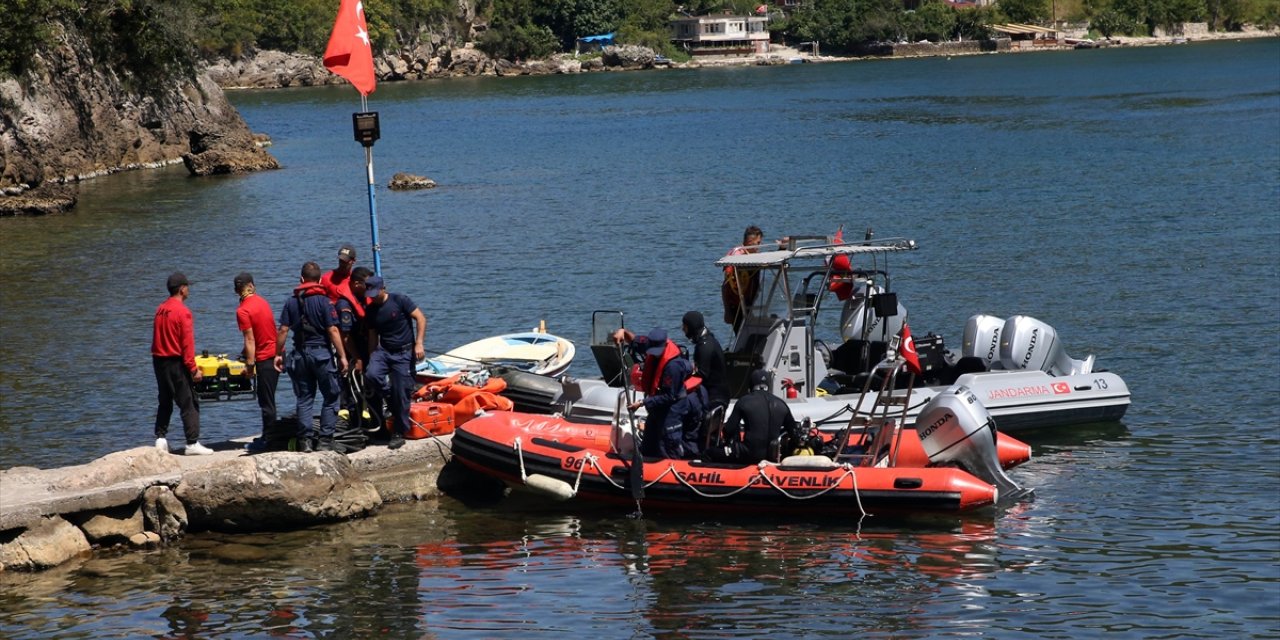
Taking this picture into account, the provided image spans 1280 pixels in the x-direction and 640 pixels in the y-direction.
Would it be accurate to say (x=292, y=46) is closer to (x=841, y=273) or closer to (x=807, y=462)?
(x=841, y=273)

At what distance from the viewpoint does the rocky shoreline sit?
40.9 feet

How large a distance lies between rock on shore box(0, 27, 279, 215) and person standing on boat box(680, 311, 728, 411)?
95.2 feet

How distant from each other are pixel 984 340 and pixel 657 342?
5.83 m

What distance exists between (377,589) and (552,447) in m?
2.58

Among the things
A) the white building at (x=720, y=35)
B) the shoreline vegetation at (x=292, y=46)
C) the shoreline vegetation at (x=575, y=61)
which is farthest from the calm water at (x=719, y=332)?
the white building at (x=720, y=35)

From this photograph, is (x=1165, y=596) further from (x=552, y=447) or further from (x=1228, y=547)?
(x=552, y=447)

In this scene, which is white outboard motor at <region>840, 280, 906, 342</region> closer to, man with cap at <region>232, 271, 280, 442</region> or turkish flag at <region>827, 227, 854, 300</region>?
turkish flag at <region>827, 227, 854, 300</region>

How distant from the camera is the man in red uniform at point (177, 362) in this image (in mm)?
13570

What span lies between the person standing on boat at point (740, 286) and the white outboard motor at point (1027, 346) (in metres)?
3.34

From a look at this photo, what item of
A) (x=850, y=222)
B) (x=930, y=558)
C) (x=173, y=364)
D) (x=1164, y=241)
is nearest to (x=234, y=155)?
(x=850, y=222)

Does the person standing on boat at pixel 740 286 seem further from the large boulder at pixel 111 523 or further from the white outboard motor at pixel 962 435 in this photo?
the large boulder at pixel 111 523

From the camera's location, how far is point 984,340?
57.9 ft

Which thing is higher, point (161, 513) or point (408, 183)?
point (408, 183)

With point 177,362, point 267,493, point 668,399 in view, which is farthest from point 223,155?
point 668,399
